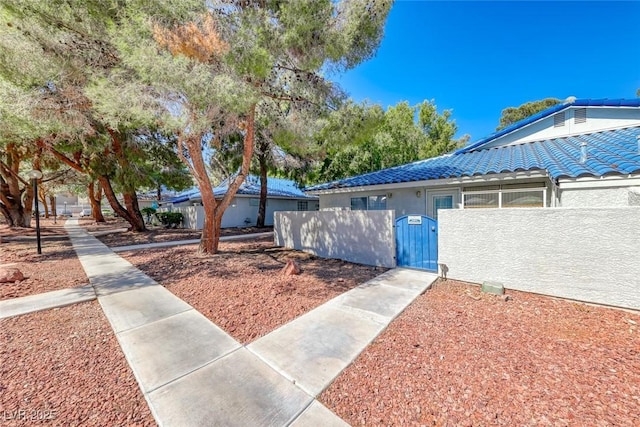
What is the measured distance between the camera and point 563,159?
7.25 m

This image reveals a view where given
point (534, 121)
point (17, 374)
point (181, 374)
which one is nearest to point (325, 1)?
point (181, 374)

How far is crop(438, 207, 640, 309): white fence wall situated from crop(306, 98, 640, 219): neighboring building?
4.61 feet

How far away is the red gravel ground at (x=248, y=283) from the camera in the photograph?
4.59m

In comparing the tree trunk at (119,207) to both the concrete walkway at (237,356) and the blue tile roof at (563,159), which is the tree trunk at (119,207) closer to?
the concrete walkway at (237,356)

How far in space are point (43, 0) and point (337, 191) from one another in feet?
33.2

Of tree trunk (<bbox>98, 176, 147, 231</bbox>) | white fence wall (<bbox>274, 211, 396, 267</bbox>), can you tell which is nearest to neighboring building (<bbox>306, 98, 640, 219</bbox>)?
white fence wall (<bbox>274, 211, 396, 267</bbox>)

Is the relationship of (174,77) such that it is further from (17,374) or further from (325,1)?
Result: (17,374)

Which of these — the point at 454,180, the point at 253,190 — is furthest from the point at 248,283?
the point at 253,190

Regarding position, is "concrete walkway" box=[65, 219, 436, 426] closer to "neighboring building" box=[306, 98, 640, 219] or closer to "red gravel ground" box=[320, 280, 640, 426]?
"red gravel ground" box=[320, 280, 640, 426]

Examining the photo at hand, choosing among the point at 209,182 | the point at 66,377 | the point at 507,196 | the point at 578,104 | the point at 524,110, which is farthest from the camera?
the point at 524,110

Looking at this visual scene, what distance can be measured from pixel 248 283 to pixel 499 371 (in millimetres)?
5133

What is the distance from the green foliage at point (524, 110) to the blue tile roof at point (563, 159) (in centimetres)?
2662

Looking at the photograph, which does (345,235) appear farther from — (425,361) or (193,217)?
(193,217)

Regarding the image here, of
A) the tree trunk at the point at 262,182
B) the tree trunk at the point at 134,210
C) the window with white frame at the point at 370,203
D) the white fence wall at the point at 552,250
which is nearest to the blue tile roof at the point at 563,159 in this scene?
the window with white frame at the point at 370,203
